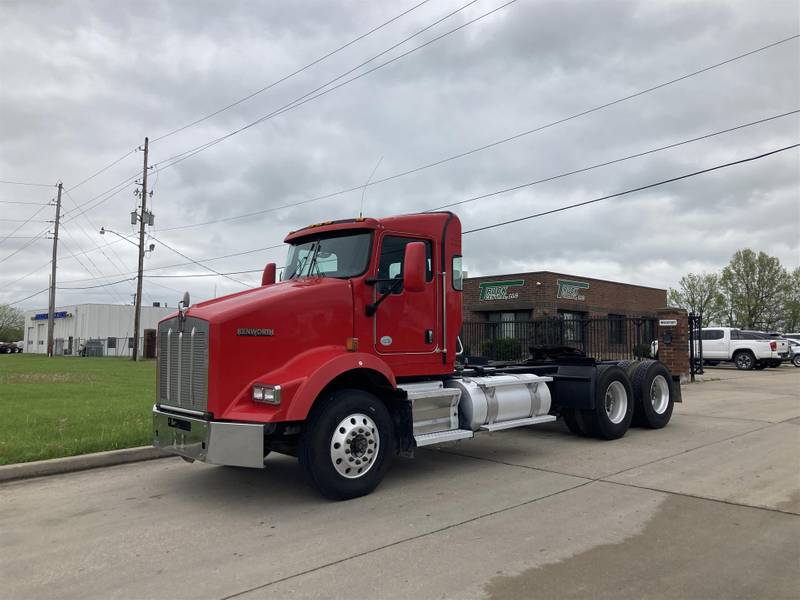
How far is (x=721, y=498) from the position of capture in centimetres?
574

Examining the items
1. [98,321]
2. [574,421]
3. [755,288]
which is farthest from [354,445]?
[98,321]

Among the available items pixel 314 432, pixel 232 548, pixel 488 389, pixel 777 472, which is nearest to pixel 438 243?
pixel 488 389

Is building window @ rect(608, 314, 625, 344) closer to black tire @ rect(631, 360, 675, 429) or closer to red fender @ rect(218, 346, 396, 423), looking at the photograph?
black tire @ rect(631, 360, 675, 429)

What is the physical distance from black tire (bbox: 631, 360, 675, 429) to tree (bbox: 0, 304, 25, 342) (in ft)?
354

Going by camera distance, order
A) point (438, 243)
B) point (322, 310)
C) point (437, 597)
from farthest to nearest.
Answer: point (438, 243) → point (322, 310) → point (437, 597)

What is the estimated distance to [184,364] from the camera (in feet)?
19.6

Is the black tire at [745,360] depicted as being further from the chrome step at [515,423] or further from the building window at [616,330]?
the chrome step at [515,423]

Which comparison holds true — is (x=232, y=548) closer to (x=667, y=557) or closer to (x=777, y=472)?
(x=667, y=557)

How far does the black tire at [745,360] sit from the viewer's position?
88.8ft

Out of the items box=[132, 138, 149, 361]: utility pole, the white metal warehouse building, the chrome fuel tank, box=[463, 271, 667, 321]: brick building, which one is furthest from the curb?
the white metal warehouse building

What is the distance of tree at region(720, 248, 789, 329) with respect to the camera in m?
54.7

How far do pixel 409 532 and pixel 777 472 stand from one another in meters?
4.58

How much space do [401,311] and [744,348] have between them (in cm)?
2576

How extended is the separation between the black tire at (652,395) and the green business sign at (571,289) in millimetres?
21117
